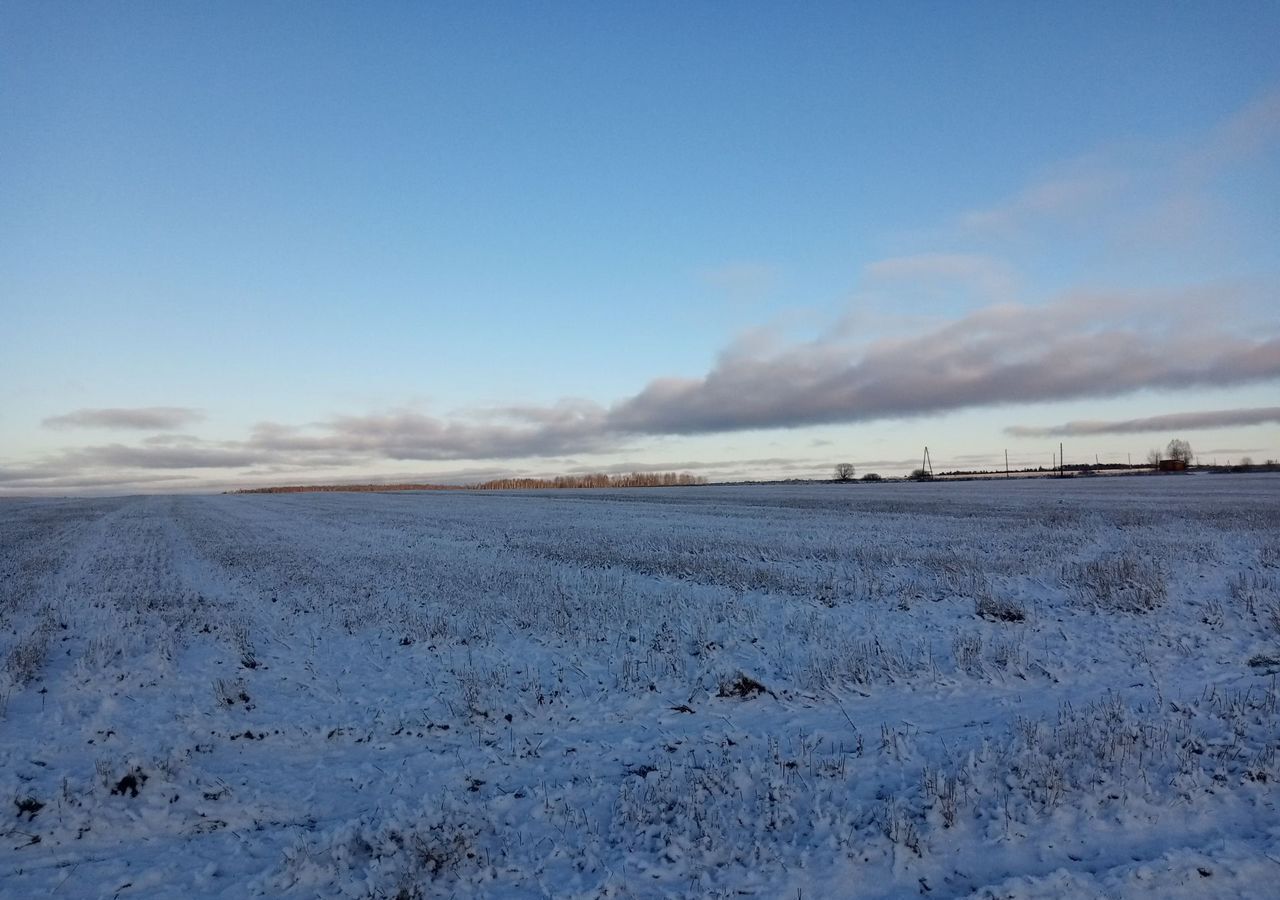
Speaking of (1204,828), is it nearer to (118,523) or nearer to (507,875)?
(507,875)

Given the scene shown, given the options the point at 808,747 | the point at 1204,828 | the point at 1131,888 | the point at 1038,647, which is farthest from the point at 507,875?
the point at 1038,647

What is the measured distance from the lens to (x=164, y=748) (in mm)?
9211

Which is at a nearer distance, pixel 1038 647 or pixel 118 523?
pixel 1038 647

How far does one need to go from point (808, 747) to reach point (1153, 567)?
14.2m

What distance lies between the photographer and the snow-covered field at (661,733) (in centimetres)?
643

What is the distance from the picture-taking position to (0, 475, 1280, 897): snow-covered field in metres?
6.43

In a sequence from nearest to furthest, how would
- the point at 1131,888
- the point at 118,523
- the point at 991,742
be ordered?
the point at 1131,888 → the point at 991,742 → the point at 118,523

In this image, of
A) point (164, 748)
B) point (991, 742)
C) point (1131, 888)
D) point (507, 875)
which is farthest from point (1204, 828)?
point (164, 748)

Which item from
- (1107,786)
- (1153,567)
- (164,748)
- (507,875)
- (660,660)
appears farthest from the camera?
(1153,567)

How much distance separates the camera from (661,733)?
957 centimetres

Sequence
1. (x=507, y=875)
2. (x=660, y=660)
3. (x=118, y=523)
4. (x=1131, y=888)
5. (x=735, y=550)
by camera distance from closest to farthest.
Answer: (x=1131, y=888), (x=507, y=875), (x=660, y=660), (x=735, y=550), (x=118, y=523)

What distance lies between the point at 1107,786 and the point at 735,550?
58.5ft

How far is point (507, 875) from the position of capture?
643 centimetres

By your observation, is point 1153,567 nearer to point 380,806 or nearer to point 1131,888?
point 1131,888
